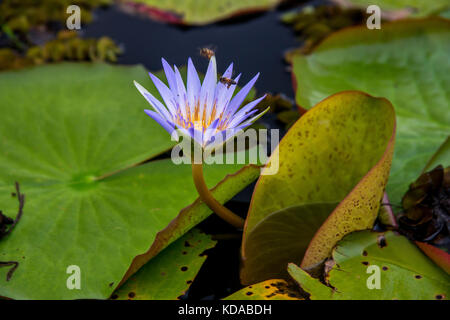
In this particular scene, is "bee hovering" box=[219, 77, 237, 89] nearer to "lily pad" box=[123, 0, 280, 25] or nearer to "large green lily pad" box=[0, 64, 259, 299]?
"large green lily pad" box=[0, 64, 259, 299]

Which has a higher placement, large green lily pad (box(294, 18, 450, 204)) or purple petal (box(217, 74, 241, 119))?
large green lily pad (box(294, 18, 450, 204))

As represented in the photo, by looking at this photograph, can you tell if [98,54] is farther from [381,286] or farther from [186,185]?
[381,286]

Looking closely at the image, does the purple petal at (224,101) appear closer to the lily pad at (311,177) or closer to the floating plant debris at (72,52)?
the lily pad at (311,177)

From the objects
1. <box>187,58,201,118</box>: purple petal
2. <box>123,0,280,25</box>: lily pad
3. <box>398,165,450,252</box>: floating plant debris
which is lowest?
<box>398,165,450,252</box>: floating plant debris

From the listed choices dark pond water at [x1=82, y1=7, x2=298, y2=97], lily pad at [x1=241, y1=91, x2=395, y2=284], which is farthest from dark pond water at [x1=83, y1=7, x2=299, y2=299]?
lily pad at [x1=241, y1=91, x2=395, y2=284]

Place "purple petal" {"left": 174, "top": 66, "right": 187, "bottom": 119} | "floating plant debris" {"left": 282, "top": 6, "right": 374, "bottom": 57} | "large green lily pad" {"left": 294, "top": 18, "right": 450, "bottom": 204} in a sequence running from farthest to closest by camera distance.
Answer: "floating plant debris" {"left": 282, "top": 6, "right": 374, "bottom": 57} → "large green lily pad" {"left": 294, "top": 18, "right": 450, "bottom": 204} → "purple petal" {"left": 174, "top": 66, "right": 187, "bottom": 119}
